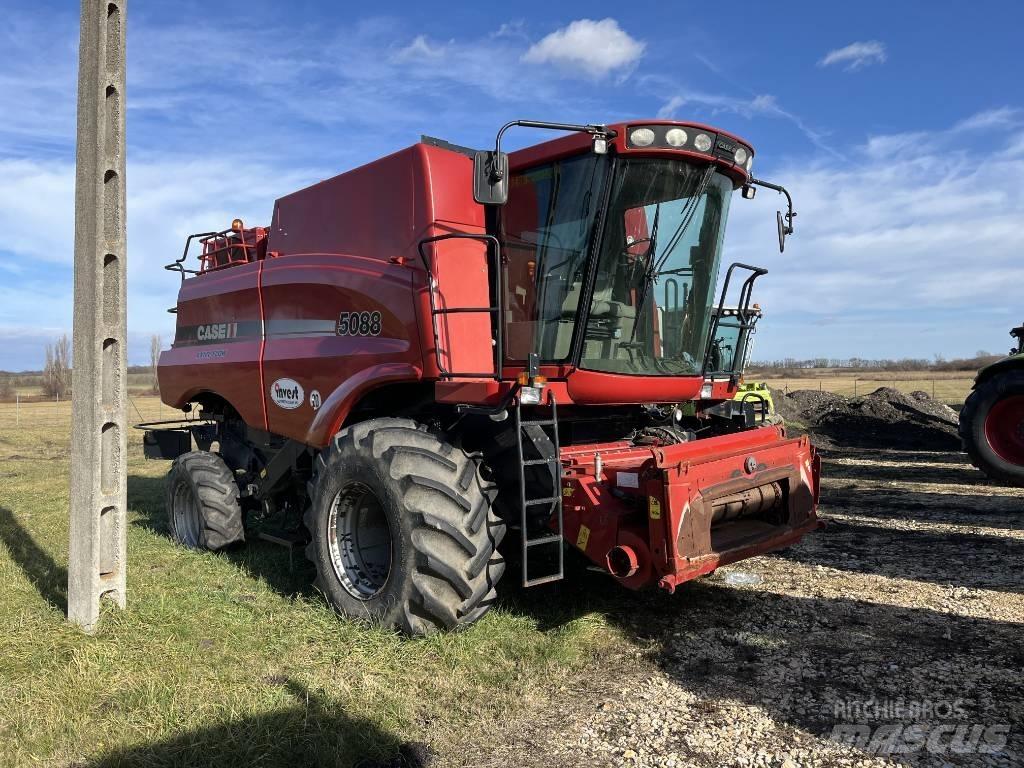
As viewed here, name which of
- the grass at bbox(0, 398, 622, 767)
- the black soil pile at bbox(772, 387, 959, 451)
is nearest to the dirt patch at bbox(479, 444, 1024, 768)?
the grass at bbox(0, 398, 622, 767)

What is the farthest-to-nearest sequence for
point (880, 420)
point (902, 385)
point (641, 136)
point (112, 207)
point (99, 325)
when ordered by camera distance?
point (902, 385)
point (880, 420)
point (112, 207)
point (99, 325)
point (641, 136)

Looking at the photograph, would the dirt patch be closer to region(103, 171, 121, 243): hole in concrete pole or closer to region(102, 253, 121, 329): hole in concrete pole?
region(102, 253, 121, 329): hole in concrete pole

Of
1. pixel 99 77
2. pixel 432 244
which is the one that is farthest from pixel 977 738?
pixel 99 77

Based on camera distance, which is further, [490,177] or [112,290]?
[112,290]

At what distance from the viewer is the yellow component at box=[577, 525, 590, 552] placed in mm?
A: 4445

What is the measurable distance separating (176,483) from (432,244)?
4.07m

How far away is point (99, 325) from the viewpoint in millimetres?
4758

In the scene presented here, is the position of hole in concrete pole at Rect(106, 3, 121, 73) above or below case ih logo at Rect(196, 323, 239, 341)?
above

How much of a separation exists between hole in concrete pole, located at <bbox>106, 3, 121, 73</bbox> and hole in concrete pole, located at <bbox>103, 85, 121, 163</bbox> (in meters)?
0.14

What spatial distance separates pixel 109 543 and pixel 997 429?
10.1m

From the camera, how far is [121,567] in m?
4.93

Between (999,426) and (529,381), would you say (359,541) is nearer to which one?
(529,381)

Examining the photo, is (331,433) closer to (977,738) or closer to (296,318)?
(296,318)

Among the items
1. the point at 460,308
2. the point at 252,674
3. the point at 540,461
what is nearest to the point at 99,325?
the point at 460,308
